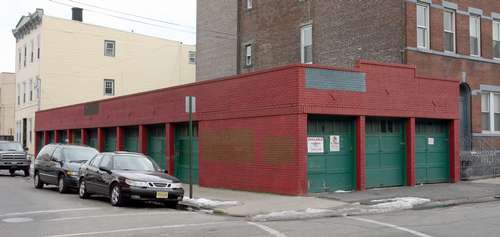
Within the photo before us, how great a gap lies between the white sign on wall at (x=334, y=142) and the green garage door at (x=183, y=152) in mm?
6469

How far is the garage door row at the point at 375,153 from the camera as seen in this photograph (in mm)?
18750

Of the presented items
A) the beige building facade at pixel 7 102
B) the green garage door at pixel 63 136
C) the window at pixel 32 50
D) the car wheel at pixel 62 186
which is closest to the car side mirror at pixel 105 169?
the car wheel at pixel 62 186

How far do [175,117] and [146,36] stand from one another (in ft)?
96.4

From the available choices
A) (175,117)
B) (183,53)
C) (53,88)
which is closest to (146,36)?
(183,53)

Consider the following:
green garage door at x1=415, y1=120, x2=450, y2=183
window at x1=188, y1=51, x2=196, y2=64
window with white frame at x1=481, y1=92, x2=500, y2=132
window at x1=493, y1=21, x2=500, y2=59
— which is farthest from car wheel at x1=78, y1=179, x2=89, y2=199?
window at x1=188, y1=51, x2=196, y2=64

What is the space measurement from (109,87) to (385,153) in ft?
112

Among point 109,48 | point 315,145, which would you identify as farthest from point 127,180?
point 109,48

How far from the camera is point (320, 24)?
2881 cm

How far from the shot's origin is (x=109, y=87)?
50000 millimetres

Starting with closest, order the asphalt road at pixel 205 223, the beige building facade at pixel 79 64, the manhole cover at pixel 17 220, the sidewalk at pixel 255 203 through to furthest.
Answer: the asphalt road at pixel 205 223 → the manhole cover at pixel 17 220 → the sidewalk at pixel 255 203 → the beige building facade at pixel 79 64

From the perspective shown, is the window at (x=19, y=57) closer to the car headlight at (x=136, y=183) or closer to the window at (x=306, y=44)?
the window at (x=306, y=44)

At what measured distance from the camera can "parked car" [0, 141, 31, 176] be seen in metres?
30.8

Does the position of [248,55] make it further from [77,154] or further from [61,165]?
[61,165]

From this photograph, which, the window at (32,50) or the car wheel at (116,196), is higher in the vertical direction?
the window at (32,50)
